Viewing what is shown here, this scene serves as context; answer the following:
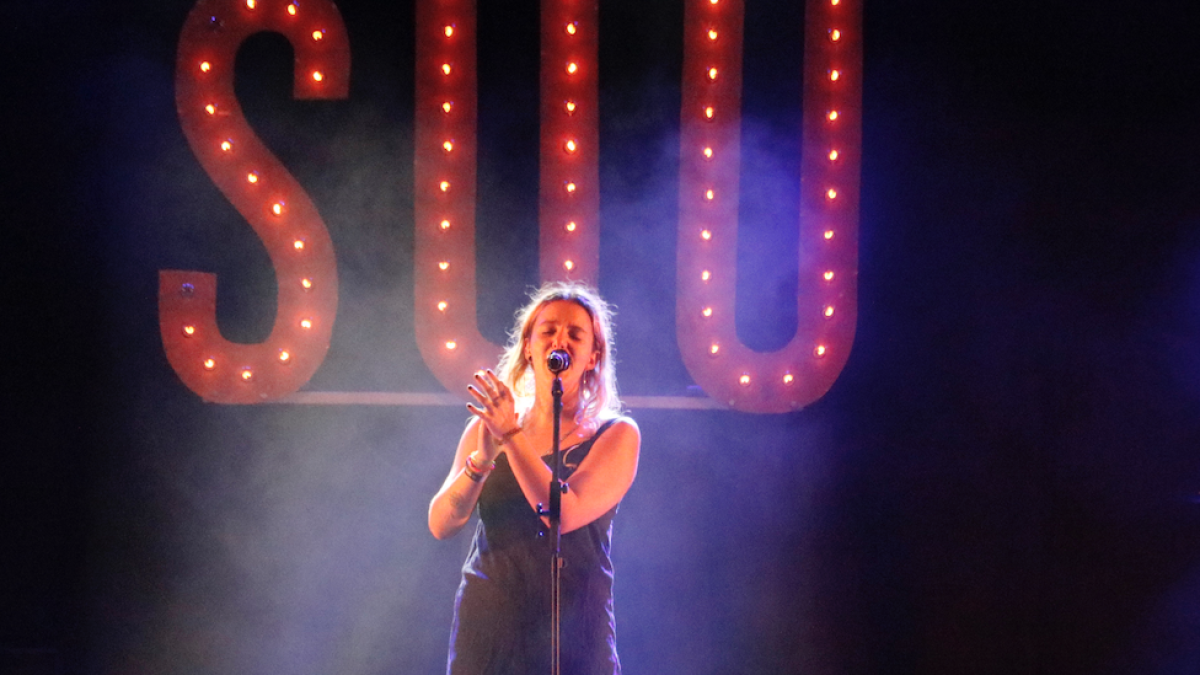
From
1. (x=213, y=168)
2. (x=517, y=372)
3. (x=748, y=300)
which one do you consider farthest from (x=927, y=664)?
(x=213, y=168)

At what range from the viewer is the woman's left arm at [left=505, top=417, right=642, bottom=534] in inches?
85.3

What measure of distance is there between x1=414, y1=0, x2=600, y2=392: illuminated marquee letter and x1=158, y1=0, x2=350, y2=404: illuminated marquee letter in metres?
0.38

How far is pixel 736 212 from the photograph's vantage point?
3.28m

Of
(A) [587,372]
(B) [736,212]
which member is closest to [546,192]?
(B) [736,212]

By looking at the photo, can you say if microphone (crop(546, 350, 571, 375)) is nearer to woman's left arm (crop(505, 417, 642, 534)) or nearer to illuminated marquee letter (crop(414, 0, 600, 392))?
woman's left arm (crop(505, 417, 642, 534))

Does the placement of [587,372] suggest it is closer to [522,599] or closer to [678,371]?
[522,599]

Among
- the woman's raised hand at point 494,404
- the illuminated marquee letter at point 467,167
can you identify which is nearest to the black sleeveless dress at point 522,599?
the woman's raised hand at point 494,404

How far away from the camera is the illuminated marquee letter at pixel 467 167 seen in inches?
126

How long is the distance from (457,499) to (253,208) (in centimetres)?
160

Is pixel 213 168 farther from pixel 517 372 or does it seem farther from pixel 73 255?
pixel 517 372

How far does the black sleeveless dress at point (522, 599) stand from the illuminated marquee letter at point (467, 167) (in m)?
0.94

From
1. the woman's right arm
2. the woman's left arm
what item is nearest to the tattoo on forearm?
the woman's right arm

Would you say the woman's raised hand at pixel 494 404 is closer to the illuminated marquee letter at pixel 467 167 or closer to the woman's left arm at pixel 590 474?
the woman's left arm at pixel 590 474

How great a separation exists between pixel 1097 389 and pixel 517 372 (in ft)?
8.52
